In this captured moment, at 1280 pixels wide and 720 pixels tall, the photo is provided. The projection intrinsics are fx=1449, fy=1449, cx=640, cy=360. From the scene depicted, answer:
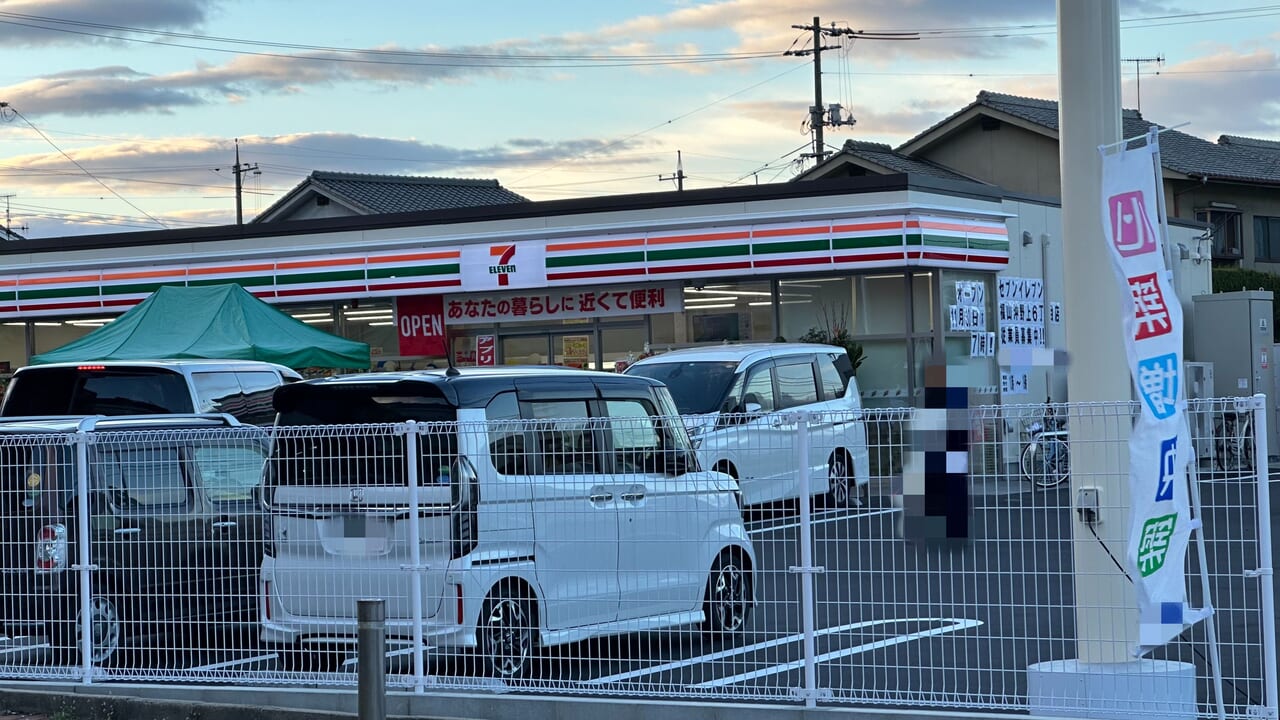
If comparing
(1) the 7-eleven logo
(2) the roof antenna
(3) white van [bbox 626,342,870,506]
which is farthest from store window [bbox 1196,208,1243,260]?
(3) white van [bbox 626,342,870,506]

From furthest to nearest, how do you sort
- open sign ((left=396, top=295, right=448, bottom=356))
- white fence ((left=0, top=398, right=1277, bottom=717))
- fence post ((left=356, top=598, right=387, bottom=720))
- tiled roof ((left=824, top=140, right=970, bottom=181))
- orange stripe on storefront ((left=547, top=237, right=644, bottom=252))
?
tiled roof ((left=824, top=140, right=970, bottom=181)), open sign ((left=396, top=295, right=448, bottom=356)), orange stripe on storefront ((left=547, top=237, right=644, bottom=252)), white fence ((left=0, top=398, right=1277, bottom=717)), fence post ((left=356, top=598, right=387, bottom=720))

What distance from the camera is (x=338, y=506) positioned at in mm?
7227

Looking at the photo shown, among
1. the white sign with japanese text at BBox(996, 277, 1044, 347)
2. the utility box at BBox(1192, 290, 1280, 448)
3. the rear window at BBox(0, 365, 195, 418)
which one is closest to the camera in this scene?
the rear window at BBox(0, 365, 195, 418)

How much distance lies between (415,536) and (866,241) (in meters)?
15.1

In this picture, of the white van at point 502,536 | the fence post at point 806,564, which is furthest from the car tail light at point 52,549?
the fence post at point 806,564

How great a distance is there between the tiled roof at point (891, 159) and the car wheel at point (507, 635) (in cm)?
2741

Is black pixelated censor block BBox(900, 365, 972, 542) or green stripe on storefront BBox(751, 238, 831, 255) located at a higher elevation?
green stripe on storefront BBox(751, 238, 831, 255)

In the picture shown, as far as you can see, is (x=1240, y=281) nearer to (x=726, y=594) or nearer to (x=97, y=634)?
(x=726, y=594)

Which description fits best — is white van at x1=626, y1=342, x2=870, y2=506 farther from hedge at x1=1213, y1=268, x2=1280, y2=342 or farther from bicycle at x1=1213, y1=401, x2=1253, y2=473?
hedge at x1=1213, y1=268, x2=1280, y2=342

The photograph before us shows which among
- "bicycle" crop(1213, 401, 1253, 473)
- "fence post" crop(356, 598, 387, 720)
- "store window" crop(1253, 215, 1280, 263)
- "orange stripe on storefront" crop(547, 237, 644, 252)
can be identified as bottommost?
"fence post" crop(356, 598, 387, 720)

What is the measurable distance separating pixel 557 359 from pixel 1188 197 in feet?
69.2

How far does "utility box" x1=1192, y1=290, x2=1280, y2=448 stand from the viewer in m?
24.4

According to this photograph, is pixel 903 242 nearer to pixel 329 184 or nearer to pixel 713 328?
pixel 713 328

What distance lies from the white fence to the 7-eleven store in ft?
45.6
